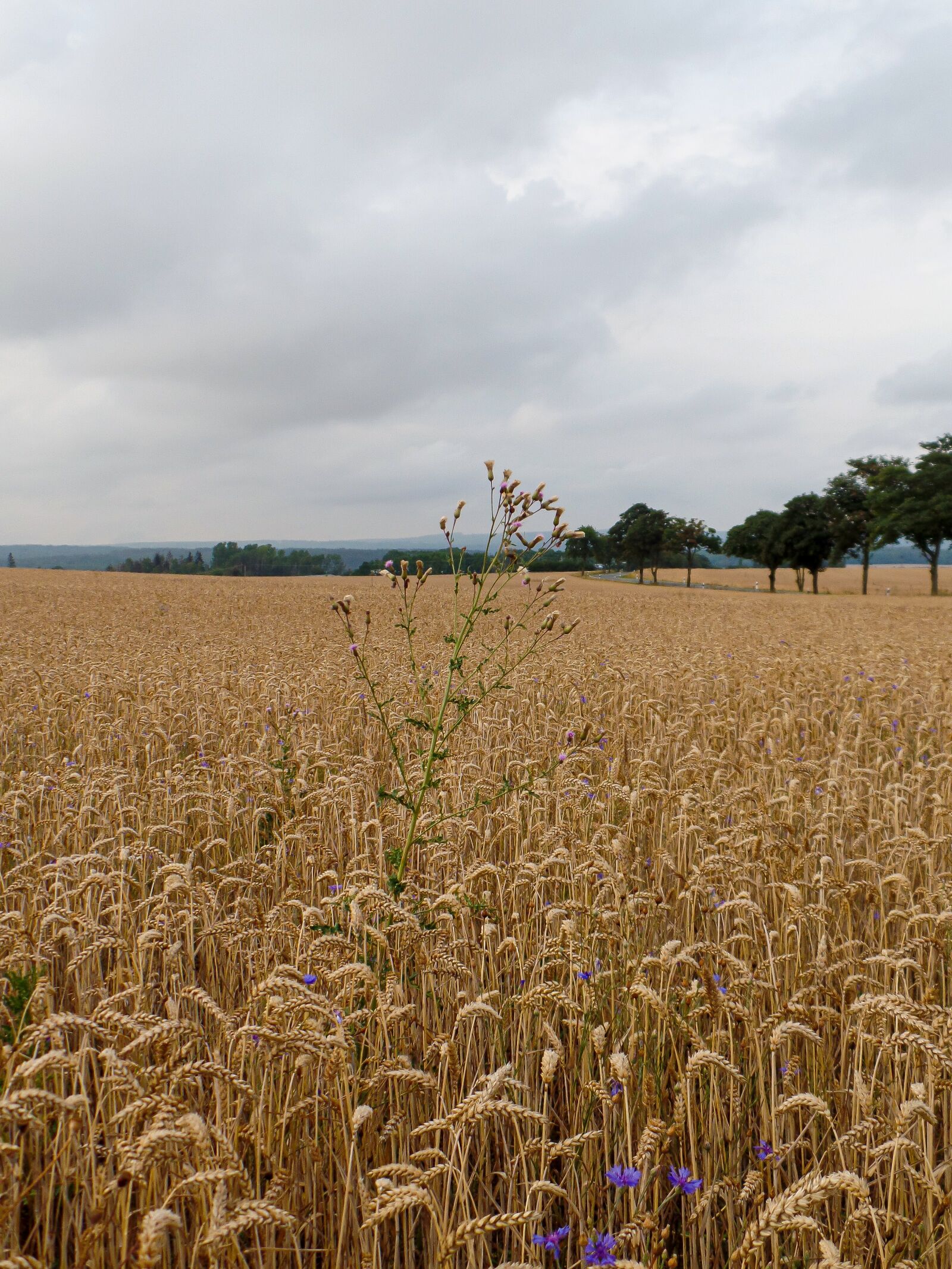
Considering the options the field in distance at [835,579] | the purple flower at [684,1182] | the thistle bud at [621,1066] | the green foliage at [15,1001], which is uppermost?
the field in distance at [835,579]

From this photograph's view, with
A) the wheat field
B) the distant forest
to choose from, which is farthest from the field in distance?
the wheat field

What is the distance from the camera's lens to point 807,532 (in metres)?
65.7

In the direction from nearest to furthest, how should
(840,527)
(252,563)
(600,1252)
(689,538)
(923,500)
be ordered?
(600,1252)
(923,500)
(840,527)
(689,538)
(252,563)

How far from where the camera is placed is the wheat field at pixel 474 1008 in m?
1.91

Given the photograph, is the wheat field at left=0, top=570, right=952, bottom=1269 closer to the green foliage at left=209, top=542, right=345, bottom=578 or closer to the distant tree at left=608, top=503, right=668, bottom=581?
the distant tree at left=608, top=503, right=668, bottom=581

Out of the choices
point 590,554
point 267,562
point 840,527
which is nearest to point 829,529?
point 840,527

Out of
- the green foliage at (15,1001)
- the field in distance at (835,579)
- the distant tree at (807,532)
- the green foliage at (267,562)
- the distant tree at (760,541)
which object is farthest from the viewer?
the green foliage at (267,562)

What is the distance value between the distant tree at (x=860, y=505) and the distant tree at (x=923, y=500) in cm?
56

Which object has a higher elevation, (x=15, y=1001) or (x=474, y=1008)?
(x=474, y=1008)

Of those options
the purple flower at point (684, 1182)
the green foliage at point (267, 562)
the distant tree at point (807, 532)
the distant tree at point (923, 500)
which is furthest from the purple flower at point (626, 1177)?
the green foliage at point (267, 562)

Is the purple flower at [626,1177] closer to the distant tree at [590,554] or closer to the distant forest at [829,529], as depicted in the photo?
the distant forest at [829,529]

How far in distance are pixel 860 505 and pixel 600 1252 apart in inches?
3002

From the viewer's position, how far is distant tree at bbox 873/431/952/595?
159 ft

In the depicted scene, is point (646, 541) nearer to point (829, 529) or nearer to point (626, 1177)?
point (829, 529)
